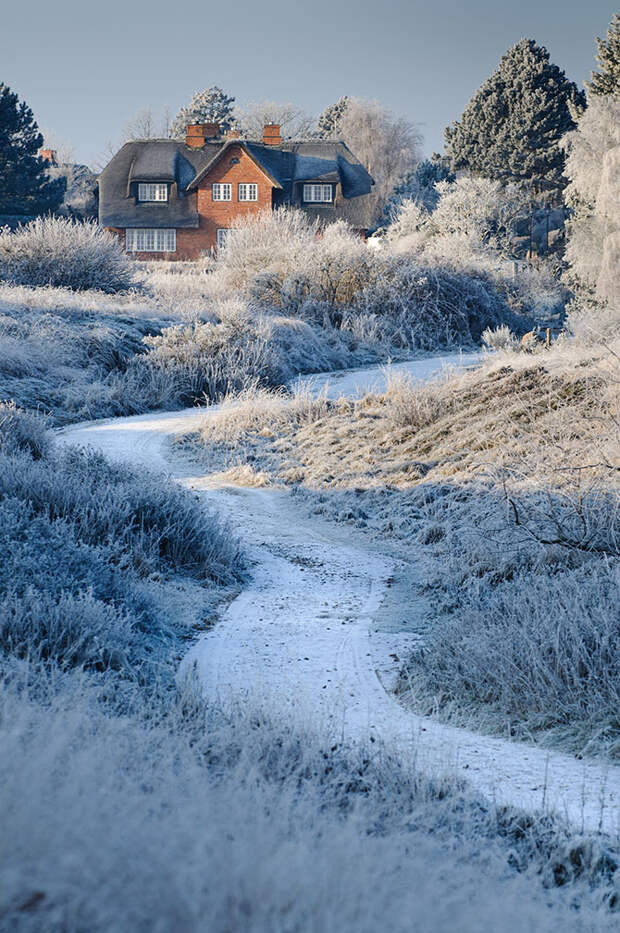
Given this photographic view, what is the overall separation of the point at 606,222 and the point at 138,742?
Answer: 29820 mm

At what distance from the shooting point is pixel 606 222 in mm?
29000

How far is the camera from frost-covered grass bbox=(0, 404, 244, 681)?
4.48 meters

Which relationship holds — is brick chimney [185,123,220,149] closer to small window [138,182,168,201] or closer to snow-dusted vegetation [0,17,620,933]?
small window [138,182,168,201]

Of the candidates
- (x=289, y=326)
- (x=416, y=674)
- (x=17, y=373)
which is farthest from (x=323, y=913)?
(x=289, y=326)

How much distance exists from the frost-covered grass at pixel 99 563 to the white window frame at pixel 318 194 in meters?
42.5

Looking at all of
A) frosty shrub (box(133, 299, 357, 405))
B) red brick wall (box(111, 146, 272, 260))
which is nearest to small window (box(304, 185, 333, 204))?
red brick wall (box(111, 146, 272, 260))

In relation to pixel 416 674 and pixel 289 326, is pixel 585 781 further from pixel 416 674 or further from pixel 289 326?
pixel 289 326

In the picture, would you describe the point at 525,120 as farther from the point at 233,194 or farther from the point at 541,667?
the point at 541,667

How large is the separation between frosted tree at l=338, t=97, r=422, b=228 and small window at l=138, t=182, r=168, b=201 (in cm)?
2074

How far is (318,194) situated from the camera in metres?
49.2

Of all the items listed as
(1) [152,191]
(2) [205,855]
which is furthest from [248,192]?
(2) [205,855]

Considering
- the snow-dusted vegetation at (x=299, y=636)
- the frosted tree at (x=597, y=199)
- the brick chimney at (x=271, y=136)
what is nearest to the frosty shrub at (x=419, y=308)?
the frosted tree at (x=597, y=199)

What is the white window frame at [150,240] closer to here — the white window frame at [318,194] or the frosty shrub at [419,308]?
the white window frame at [318,194]

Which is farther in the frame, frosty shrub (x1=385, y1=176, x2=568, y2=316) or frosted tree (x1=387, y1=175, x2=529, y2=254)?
frosted tree (x1=387, y1=175, x2=529, y2=254)
